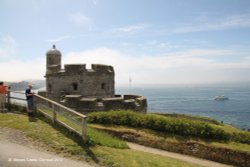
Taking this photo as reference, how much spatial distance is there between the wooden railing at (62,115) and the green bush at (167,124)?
5485 millimetres

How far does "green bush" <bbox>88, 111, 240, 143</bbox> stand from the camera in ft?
57.3

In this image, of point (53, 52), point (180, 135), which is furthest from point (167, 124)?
point (53, 52)

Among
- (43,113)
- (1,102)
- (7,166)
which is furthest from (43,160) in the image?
(1,102)

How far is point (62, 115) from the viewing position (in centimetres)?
1247

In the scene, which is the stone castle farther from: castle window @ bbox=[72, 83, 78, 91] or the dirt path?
the dirt path

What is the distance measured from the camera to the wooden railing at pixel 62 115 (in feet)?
35.8


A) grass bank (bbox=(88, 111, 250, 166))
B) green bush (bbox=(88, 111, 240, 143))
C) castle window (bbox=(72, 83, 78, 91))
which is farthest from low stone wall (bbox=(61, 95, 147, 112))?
castle window (bbox=(72, 83, 78, 91))

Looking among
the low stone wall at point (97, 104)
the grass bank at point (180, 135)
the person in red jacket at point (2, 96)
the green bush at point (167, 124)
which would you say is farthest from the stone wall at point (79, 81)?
the person in red jacket at point (2, 96)

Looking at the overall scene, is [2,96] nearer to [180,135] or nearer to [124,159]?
[124,159]

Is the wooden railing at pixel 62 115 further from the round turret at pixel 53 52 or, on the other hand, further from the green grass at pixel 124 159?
the round turret at pixel 53 52

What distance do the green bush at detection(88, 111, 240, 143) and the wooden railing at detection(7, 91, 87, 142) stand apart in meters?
5.48

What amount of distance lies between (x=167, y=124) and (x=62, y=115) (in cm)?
852

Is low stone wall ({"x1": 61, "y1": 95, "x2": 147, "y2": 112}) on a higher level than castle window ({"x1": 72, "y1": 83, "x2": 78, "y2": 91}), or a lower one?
lower

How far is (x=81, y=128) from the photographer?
36.4ft
